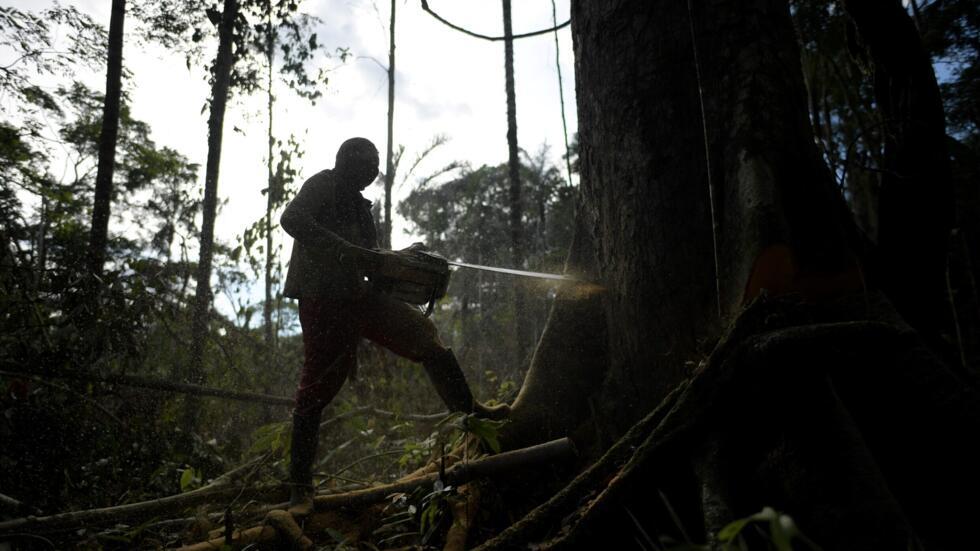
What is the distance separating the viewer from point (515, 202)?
11430 millimetres

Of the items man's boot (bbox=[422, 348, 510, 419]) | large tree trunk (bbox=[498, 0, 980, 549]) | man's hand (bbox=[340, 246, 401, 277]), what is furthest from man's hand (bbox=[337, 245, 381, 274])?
large tree trunk (bbox=[498, 0, 980, 549])

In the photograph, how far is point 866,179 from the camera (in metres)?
12.9

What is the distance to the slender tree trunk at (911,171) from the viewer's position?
2.58 metres

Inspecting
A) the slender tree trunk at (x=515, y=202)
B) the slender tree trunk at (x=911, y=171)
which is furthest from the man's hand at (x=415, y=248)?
the slender tree trunk at (x=515, y=202)

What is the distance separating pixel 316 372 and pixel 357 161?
3.79 ft

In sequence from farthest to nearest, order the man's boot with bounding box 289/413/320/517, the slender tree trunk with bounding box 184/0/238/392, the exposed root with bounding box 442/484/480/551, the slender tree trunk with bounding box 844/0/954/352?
the slender tree trunk with bounding box 184/0/238/392, the man's boot with bounding box 289/413/320/517, the slender tree trunk with bounding box 844/0/954/352, the exposed root with bounding box 442/484/480/551

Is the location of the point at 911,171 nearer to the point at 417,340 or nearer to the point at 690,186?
the point at 690,186

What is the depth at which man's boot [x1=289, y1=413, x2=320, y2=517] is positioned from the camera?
2891 millimetres

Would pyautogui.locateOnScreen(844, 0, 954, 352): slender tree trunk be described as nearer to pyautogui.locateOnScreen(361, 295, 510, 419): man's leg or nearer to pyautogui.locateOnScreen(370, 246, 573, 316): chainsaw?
pyautogui.locateOnScreen(370, 246, 573, 316): chainsaw

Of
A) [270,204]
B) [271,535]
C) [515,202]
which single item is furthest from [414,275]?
[515,202]

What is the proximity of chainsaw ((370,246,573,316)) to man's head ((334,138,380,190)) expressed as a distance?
19.0 inches

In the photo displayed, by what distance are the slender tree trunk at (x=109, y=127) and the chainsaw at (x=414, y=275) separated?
18.0ft

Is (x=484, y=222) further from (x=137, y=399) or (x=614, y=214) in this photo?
(x=614, y=214)

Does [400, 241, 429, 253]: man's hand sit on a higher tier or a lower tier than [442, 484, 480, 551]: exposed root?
higher
